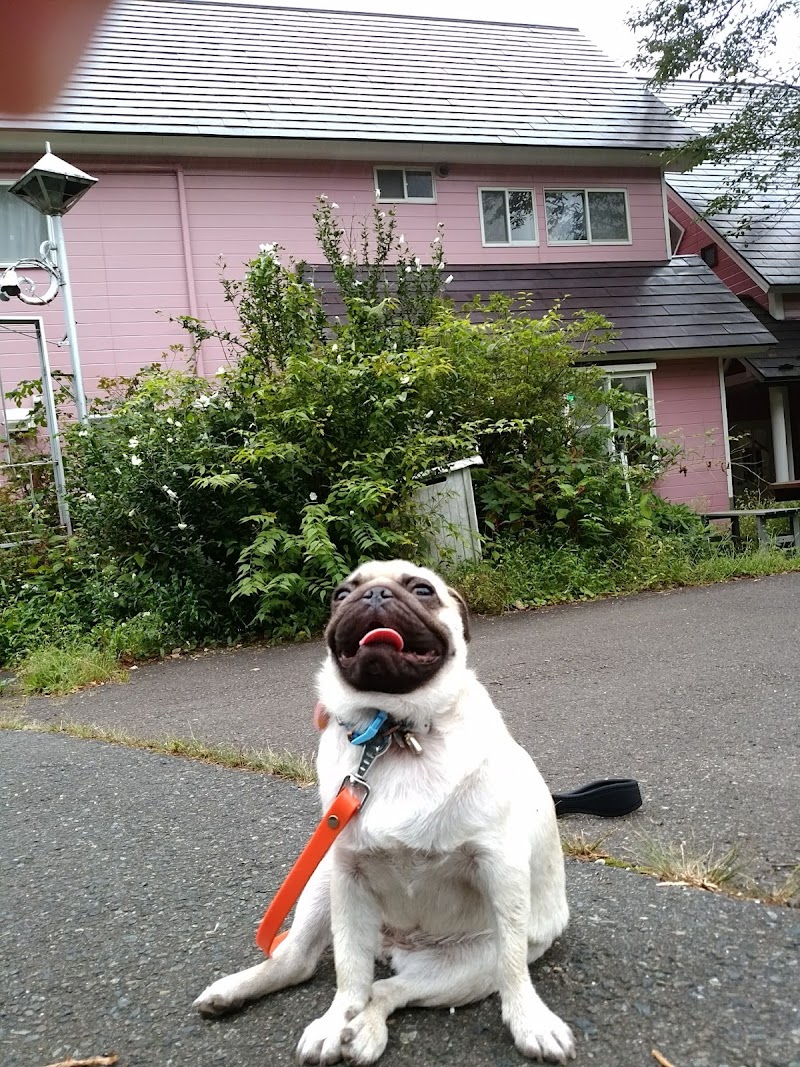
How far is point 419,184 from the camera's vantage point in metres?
14.4

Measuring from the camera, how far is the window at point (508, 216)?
48.5 ft

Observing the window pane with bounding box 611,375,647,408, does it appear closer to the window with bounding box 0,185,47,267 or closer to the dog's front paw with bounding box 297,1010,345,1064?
the window with bounding box 0,185,47,267

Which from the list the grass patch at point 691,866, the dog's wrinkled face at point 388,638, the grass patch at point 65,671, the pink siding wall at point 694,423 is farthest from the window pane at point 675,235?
the dog's wrinkled face at point 388,638

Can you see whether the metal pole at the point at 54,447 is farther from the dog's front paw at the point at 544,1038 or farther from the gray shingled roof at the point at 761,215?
the gray shingled roof at the point at 761,215

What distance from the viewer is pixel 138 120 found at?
40.4ft

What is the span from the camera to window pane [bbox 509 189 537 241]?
1495 cm

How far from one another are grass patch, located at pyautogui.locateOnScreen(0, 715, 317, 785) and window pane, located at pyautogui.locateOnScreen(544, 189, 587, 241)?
12.9 metres

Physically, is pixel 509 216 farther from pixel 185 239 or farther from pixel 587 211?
pixel 185 239

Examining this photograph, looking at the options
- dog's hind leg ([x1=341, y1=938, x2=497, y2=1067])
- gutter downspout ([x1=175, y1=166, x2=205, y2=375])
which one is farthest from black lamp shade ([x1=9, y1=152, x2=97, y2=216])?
dog's hind leg ([x1=341, y1=938, x2=497, y2=1067])

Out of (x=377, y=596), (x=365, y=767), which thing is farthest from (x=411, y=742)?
(x=377, y=596)

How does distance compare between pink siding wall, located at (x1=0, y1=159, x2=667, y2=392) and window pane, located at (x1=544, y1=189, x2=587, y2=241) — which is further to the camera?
window pane, located at (x1=544, y1=189, x2=587, y2=241)

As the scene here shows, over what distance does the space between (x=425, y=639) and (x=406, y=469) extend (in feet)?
19.0

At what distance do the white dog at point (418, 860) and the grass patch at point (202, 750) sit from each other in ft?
5.96

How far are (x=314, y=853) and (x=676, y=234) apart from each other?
20.4 m
